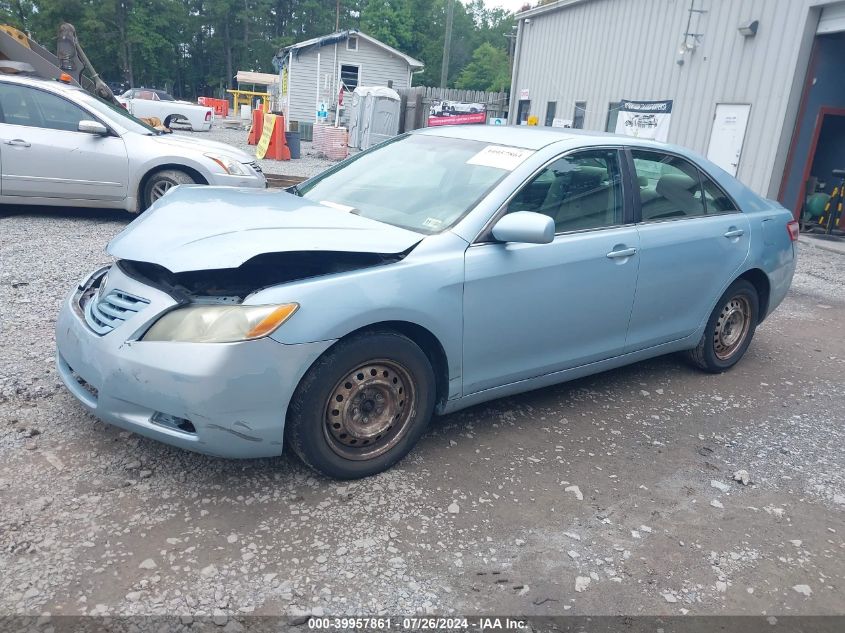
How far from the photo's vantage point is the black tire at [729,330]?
4.80 meters

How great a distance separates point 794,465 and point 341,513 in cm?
253

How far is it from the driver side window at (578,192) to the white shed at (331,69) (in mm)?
28957

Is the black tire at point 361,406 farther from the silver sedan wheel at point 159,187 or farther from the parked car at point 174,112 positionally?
the parked car at point 174,112

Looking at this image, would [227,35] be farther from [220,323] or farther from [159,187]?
[220,323]

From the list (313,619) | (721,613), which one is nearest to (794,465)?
(721,613)

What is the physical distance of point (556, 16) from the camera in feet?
61.7

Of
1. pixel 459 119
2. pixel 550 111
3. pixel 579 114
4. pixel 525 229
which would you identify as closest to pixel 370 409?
pixel 525 229

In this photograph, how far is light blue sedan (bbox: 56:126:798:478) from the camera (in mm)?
2818

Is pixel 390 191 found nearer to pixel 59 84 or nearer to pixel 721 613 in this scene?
pixel 721 613

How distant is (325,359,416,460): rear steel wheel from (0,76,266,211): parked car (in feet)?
18.6

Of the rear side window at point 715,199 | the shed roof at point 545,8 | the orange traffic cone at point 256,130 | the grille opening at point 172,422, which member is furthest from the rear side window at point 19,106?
the orange traffic cone at point 256,130

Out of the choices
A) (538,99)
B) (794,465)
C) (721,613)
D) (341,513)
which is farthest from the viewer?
(538,99)

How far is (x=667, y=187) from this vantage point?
4.41 m

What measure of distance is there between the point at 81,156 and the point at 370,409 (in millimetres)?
6158
